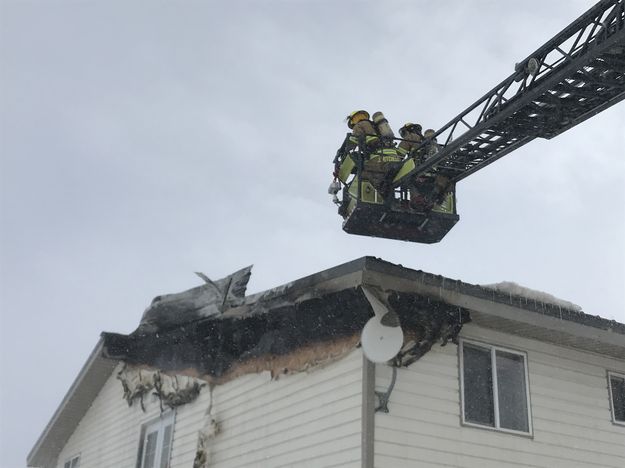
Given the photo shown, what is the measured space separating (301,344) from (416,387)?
1730mm

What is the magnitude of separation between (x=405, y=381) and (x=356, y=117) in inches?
205

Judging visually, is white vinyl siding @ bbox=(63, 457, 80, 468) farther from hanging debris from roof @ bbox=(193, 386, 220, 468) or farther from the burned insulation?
hanging debris from roof @ bbox=(193, 386, 220, 468)

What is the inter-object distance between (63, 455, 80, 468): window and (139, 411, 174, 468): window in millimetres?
3750

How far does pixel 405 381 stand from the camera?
9352mm

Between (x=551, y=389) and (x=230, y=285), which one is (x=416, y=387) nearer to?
(x=551, y=389)

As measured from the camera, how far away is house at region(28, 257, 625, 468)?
9.21 metres

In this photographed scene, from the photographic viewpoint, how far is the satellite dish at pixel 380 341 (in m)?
8.88

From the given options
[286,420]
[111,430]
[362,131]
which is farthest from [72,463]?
[362,131]

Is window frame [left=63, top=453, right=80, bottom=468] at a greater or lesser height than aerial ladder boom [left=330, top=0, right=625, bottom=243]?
lesser

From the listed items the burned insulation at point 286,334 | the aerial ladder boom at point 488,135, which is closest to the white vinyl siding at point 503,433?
the burned insulation at point 286,334

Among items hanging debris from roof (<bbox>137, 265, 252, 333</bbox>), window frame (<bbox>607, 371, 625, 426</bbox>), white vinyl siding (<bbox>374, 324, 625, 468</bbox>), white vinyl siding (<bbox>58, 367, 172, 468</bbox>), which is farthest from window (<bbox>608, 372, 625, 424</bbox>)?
white vinyl siding (<bbox>58, 367, 172, 468</bbox>)

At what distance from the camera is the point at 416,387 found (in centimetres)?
939

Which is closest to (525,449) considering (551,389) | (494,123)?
(551,389)

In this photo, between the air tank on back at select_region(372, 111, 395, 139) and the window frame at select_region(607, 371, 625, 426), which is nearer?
the window frame at select_region(607, 371, 625, 426)
